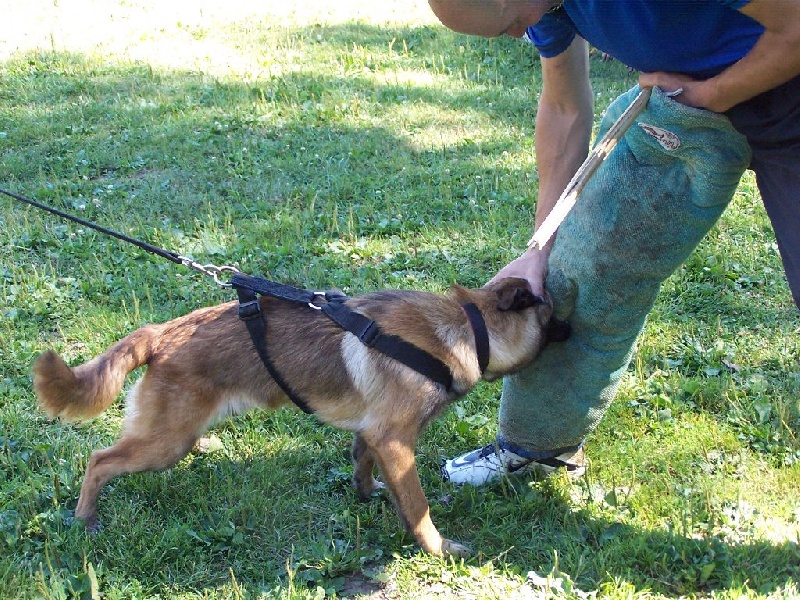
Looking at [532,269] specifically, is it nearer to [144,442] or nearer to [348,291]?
[348,291]

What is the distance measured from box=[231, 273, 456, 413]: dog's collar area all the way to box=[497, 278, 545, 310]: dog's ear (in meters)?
0.12

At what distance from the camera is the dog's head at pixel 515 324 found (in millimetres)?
3578

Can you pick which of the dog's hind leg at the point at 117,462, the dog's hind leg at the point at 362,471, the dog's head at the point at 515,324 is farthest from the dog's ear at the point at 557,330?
the dog's hind leg at the point at 117,462

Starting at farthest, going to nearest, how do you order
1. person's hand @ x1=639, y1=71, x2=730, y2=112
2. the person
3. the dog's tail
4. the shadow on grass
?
the dog's tail
the shadow on grass
person's hand @ x1=639, y1=71, x2=730, y2=112
the person

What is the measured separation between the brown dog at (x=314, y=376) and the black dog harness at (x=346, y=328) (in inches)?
1.3

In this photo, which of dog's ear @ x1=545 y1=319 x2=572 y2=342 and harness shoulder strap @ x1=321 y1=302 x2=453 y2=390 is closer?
harness shoulder strap @ x1=321 y1=302 x2=453 y2=390

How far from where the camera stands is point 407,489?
3.40 meters

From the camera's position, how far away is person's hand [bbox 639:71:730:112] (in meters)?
2.77

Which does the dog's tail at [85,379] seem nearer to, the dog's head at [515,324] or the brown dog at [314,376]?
the brown dog at [314,376]

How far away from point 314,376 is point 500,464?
997 mm

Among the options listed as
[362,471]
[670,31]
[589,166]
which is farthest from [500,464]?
[670,31]

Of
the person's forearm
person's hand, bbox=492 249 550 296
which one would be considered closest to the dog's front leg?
person's hand, bbox=492 249 550 296

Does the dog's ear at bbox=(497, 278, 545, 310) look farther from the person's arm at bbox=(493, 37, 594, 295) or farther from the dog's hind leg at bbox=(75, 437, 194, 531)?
the dog's hind leg at bbox=(75, 437, 194, 531)

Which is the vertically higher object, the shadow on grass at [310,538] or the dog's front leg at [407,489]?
the dog's front leg at [407,489]
